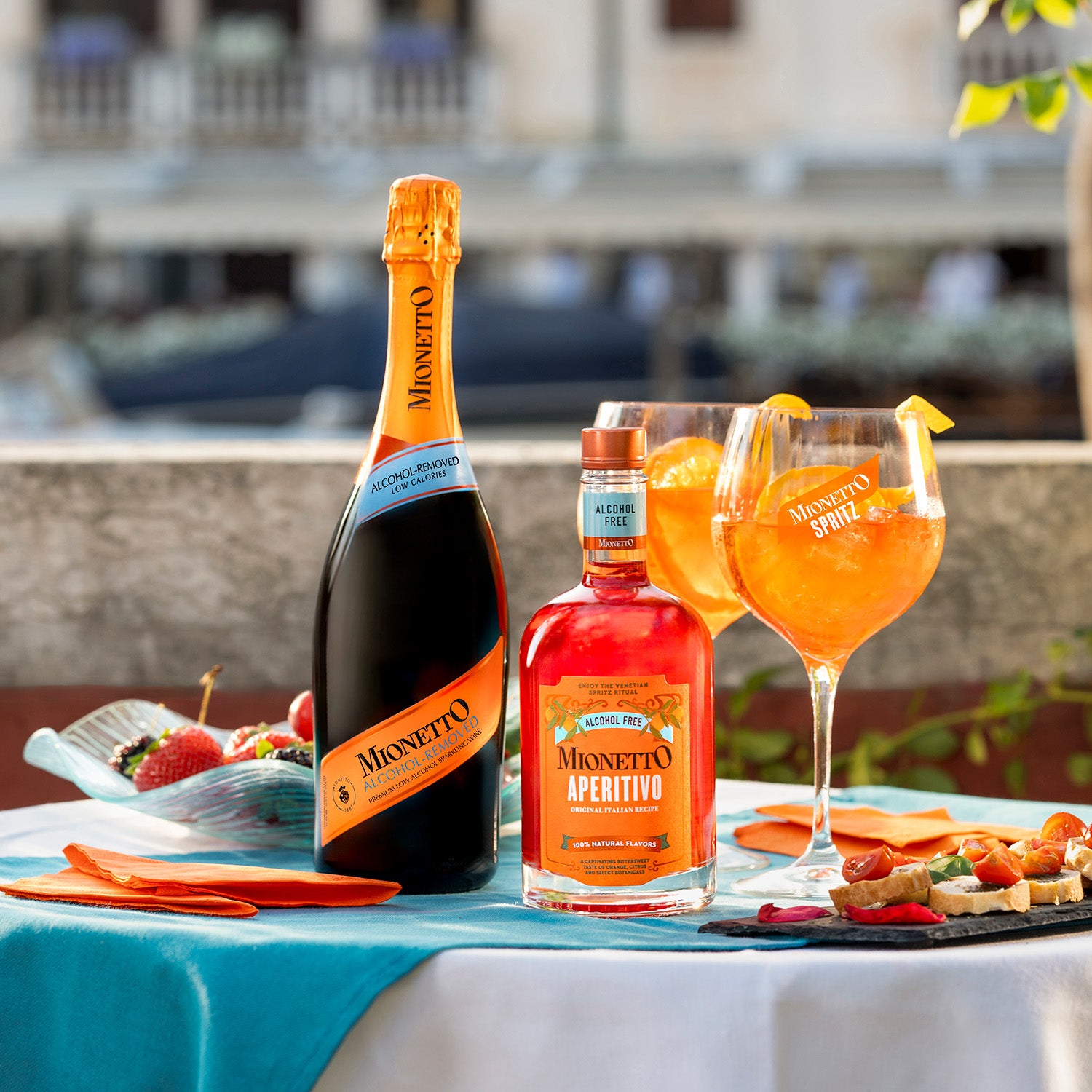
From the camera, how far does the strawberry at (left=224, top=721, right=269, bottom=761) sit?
1181 mm

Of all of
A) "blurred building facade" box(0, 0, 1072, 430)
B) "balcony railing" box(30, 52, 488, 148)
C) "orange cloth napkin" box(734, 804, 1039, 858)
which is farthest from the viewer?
"balcony railing" box(30, 52, 488, 148)

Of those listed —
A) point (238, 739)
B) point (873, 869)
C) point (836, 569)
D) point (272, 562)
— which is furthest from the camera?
point (272, 562)

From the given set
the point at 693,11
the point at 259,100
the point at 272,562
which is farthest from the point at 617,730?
the point at 259,100

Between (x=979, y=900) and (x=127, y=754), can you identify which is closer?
(x=979, y=900)

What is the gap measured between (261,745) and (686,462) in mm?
364

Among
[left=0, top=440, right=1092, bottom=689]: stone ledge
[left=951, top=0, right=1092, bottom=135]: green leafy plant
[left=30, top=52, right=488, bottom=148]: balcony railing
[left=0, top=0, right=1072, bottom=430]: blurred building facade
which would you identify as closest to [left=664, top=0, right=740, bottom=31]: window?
[left=0, top=0, right=1072, bottom=430]: blurred building facade

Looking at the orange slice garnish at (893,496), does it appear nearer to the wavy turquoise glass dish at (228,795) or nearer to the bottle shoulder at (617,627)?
the bottle shoulder at (617,627)

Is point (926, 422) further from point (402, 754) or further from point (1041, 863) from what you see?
point (402, 754)

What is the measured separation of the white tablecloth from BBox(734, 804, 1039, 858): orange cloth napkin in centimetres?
29

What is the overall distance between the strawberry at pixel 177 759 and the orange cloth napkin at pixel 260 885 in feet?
0.55

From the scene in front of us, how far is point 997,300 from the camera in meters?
14.8

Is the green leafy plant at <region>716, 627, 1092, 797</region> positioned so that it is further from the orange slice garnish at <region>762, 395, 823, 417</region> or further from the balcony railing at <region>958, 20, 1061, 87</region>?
the balcony railing at <region>958, 20, 1061, 87</region>

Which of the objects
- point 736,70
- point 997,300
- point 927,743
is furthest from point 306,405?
point 736,70

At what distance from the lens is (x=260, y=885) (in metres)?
A: 0.92
